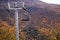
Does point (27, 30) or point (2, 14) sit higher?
point (2, 14)

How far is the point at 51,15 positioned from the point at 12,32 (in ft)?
8.55

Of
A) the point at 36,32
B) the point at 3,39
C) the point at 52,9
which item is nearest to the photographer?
the point at 3,39

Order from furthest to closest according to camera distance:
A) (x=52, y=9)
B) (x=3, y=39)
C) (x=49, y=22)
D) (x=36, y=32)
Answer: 1. (x=52, y=9)
2. (x=49, y=22)
3. (x=36, y=32)
4. (x=3, y=39)

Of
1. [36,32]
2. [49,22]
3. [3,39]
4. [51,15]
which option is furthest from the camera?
[51,15]

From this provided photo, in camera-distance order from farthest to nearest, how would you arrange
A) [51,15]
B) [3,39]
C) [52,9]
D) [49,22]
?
[52,9]
[51,15]
[49,22]
[3,39]

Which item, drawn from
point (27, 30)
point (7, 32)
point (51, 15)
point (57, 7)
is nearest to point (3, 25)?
point (7, 32)

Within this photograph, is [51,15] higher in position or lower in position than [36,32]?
higher

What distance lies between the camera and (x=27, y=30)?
25.1 ft

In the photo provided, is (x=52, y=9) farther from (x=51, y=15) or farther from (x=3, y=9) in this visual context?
(x=3, y=9)

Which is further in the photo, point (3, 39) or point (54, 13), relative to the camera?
point (54, 13)

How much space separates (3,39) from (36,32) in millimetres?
1474

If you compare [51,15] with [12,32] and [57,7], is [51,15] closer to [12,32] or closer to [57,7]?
[57,7]

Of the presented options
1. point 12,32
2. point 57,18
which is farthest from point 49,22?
point 12,32

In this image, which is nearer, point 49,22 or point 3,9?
point 49,22
